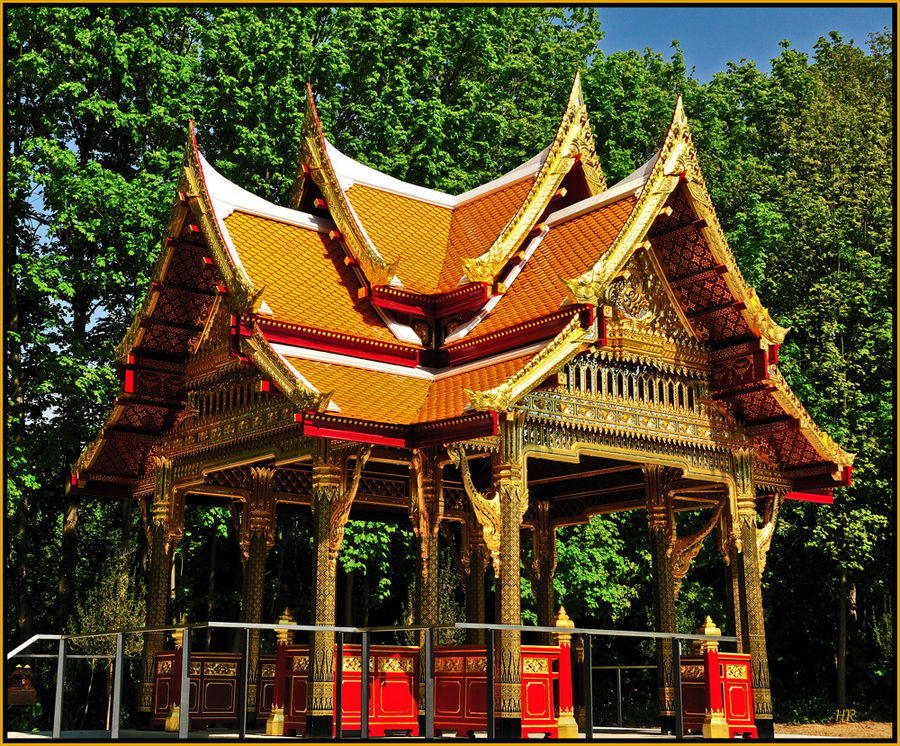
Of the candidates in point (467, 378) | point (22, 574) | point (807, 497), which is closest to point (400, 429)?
point (467, 378)

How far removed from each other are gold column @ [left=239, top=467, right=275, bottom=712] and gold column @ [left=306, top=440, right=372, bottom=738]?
3.74 meters

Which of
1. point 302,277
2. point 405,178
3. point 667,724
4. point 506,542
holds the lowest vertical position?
point 667,724

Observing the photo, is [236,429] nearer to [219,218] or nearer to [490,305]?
[219,218]

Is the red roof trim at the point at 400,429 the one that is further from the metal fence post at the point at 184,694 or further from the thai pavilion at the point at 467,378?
the metal fence post at the point at 184,694

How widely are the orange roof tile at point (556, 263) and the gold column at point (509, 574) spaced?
2182 mm

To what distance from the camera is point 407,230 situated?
752 inches

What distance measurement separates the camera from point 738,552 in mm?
16734

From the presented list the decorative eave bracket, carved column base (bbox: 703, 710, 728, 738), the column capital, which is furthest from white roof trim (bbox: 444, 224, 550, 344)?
carved column base (bbox: 703, 710, 728, 738)

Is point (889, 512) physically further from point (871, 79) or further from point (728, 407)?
point (871, 79)

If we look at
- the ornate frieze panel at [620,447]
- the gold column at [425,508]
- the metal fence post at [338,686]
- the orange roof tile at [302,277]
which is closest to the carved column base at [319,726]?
the metal fence post at [338,686]

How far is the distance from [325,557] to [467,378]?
3.18 metres

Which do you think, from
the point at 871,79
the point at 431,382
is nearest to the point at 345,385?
the point at 431,382

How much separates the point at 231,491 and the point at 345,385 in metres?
4.30

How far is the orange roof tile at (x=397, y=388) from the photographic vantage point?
577 inches
